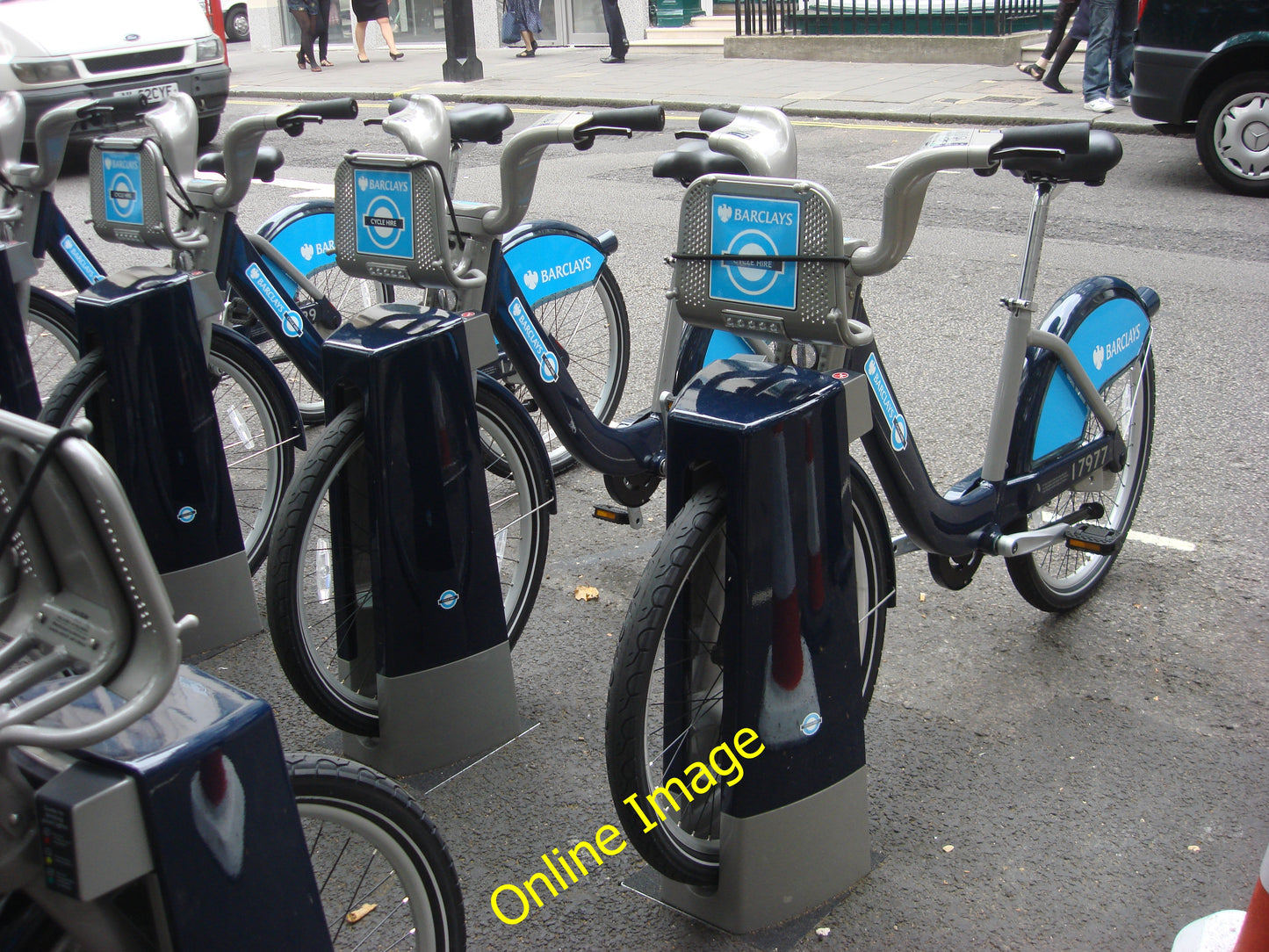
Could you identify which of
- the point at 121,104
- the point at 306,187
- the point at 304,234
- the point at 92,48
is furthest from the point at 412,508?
the point at 92,48

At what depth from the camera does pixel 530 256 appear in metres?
4.27

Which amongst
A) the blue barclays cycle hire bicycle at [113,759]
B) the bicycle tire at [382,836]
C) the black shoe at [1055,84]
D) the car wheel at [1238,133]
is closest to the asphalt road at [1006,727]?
the bicycle tire at [382,836]

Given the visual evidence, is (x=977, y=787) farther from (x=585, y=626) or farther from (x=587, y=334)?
(x=587, y=334)

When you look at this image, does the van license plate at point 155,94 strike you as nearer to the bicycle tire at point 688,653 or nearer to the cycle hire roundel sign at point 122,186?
the cycle hire roundel sign at point 122,186

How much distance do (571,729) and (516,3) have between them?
17453mm

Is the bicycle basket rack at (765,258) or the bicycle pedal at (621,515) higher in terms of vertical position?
the bicycle basket rack at (765,258)

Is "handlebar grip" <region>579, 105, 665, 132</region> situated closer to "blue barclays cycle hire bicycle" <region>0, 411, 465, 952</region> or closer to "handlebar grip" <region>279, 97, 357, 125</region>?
"handlebar grip" <region>279, 97, 357, 125</region>

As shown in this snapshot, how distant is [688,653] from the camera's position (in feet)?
8.30

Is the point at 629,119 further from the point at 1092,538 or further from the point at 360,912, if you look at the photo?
the point at 360,912

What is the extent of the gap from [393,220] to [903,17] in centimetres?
1464

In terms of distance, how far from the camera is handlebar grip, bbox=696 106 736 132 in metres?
3.15

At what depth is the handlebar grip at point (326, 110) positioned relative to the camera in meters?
3.70

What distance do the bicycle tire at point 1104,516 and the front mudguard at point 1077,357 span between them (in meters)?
0.08

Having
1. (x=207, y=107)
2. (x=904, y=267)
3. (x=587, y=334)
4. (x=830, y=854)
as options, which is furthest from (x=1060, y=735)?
(x=207, y=107)
